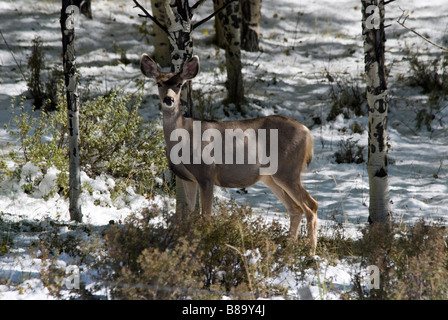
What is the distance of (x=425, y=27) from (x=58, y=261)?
1384cm

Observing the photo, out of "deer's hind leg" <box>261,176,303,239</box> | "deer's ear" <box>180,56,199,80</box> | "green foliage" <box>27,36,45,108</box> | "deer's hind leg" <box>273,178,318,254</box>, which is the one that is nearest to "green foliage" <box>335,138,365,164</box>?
"deer's hind leg" <box>261,176,303,239</box>

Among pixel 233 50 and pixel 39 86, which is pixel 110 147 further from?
pixel 233 50

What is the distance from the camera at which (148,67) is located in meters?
6.69

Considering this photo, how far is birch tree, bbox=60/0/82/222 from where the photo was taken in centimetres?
677

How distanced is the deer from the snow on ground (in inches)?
22.6

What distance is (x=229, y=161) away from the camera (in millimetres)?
6688

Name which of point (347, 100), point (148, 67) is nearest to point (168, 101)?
point (148, 67)

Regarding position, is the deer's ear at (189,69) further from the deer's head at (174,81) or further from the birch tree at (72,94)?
the birch tree at (72,94)

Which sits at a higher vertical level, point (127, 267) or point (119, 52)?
point (119, 52)

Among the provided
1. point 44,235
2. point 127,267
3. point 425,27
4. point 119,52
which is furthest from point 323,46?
point 127,267

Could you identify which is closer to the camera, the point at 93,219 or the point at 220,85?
the point at 93,219

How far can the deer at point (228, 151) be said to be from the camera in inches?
255
